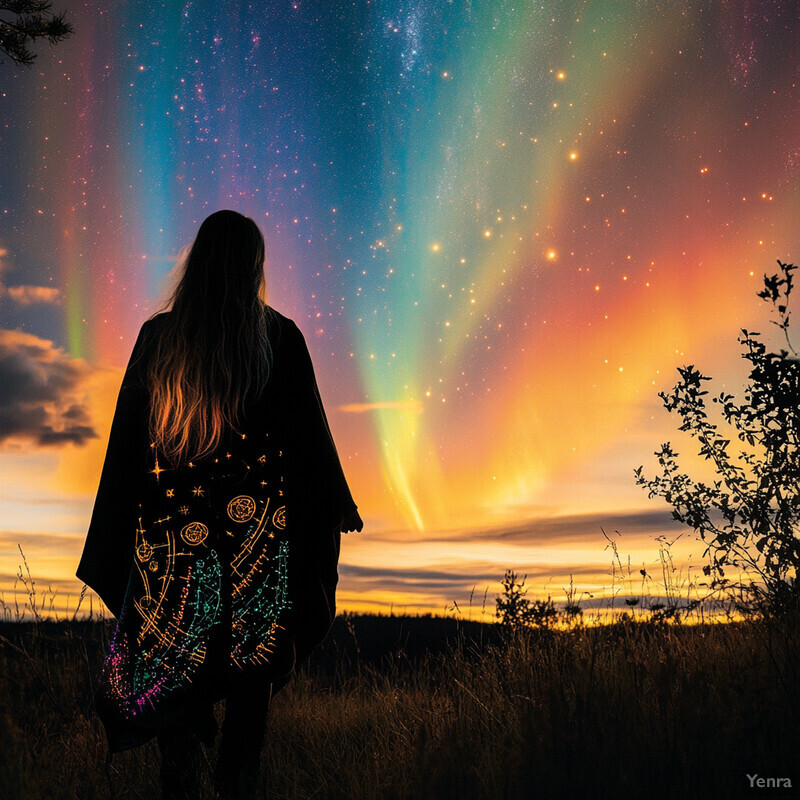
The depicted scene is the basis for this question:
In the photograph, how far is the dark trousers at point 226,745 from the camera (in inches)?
129

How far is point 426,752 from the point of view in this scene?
124 inches

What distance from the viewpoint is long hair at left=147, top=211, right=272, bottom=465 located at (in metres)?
3.55

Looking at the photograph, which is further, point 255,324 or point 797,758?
point 255,324

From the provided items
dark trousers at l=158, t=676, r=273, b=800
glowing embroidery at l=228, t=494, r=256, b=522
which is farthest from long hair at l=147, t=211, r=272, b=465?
dark trousers at l=158, t=676, r=273, b=800

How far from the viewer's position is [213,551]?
11.4 feet

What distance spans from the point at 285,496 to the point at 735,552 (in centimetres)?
367

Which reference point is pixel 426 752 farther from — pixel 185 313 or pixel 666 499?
pixel 666 499

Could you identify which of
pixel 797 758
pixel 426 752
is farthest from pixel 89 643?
pixel 797 758

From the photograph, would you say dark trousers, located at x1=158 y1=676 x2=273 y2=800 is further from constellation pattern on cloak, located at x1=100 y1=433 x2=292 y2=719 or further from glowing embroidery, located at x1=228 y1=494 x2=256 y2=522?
glowing embroidery, located at x1=228 y1=494 x2=256 y2=522

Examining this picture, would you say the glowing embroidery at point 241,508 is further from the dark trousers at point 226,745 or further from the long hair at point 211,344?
the dark trousers at point 226,745

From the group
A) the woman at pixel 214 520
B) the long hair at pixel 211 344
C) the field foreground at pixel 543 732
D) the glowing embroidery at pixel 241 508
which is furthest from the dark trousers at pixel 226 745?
the long hair at pixel 211 344

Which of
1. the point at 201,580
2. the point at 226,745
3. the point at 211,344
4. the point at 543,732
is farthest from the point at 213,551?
the point at 543,732

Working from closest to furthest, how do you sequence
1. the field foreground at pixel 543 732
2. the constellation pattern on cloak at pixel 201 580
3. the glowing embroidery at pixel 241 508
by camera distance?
the field foreground at pixel 543 732
the constellation pattern on cloak at pixel 201 580
the glowing embroidery at pixel 241 508

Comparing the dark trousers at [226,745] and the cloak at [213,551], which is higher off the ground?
the cloak at [213,551]
